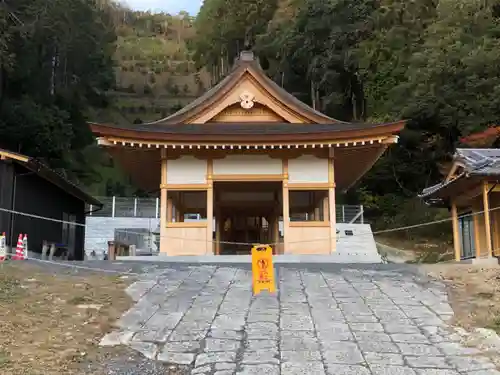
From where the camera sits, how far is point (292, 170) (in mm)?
15023

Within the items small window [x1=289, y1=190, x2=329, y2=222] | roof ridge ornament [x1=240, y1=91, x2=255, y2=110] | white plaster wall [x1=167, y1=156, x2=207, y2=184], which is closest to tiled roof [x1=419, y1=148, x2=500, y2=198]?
small window [x1=289, y1=190, x2=329, y2=222]

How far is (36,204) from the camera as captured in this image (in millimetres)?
17234

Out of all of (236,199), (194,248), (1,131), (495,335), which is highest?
(1,131)

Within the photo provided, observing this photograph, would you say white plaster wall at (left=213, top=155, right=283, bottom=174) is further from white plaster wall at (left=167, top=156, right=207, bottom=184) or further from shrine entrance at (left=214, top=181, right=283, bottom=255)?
shrine entrance at (left=214, top=181, right=283, bottom=255)

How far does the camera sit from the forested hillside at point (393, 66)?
3092 centimetres

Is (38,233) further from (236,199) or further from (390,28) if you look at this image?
(390,28)

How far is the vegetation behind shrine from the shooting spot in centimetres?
3072

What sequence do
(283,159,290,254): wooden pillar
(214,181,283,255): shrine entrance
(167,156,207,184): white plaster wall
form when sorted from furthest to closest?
(214,181,283,255): shrine entrance < (167,156,207,184): white plaster wall < (283,159,290,254): wooden pillar

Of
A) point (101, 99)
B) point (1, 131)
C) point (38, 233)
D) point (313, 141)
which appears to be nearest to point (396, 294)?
point (313, 141)

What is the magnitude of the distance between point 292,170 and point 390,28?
89.5 feet

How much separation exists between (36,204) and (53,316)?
1125 cm

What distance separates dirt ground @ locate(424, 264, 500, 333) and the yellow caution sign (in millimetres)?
2761

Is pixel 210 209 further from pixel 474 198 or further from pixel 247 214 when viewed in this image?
pixel 474 198

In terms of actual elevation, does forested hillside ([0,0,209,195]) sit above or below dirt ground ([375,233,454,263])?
above
